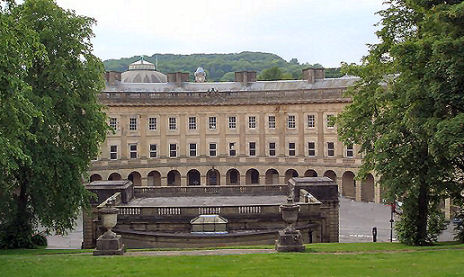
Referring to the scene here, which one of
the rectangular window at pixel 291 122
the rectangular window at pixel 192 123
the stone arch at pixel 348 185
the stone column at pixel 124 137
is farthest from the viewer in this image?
the rectangular window at pixel 192 123

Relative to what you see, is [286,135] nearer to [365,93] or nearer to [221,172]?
[221,172]

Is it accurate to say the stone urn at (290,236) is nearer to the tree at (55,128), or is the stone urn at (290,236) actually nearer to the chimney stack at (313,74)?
the tree at (55,128)

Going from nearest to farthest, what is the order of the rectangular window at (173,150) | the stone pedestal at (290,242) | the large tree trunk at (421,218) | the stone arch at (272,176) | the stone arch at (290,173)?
the stone pedestal at (290,242), the large tree trunk at (421,218), the rectangular window at (173,150), the stone arch at (290,173), the stone arch at (272,176)

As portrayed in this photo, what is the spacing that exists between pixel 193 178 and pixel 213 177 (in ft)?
7.88

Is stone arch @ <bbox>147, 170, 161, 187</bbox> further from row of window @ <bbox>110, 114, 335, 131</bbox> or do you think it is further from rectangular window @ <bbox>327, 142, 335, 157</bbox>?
rectangular window @ <bbox>327, 142, 335, 157</bbox>

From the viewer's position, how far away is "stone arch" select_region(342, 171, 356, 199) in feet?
193

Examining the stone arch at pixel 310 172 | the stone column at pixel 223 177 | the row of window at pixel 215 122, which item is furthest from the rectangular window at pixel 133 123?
the stone arch at pixel 310 172

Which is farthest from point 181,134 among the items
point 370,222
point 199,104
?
point 370,222

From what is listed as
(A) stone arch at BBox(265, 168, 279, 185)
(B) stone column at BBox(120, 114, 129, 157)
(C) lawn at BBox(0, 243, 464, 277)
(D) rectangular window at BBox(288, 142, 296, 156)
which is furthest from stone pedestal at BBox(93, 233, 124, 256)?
(A) stone arch at BBox(265, 168, 279, 185)

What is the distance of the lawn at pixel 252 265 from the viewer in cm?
1554

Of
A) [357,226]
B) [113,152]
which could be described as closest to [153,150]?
[113,152]

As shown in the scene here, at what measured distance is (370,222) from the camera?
45812mm

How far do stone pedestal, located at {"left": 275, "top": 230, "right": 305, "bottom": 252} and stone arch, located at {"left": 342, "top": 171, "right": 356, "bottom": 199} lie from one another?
1539 inches

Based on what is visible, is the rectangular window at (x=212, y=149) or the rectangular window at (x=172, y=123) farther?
the rectangular window at (x=212, y=149)
